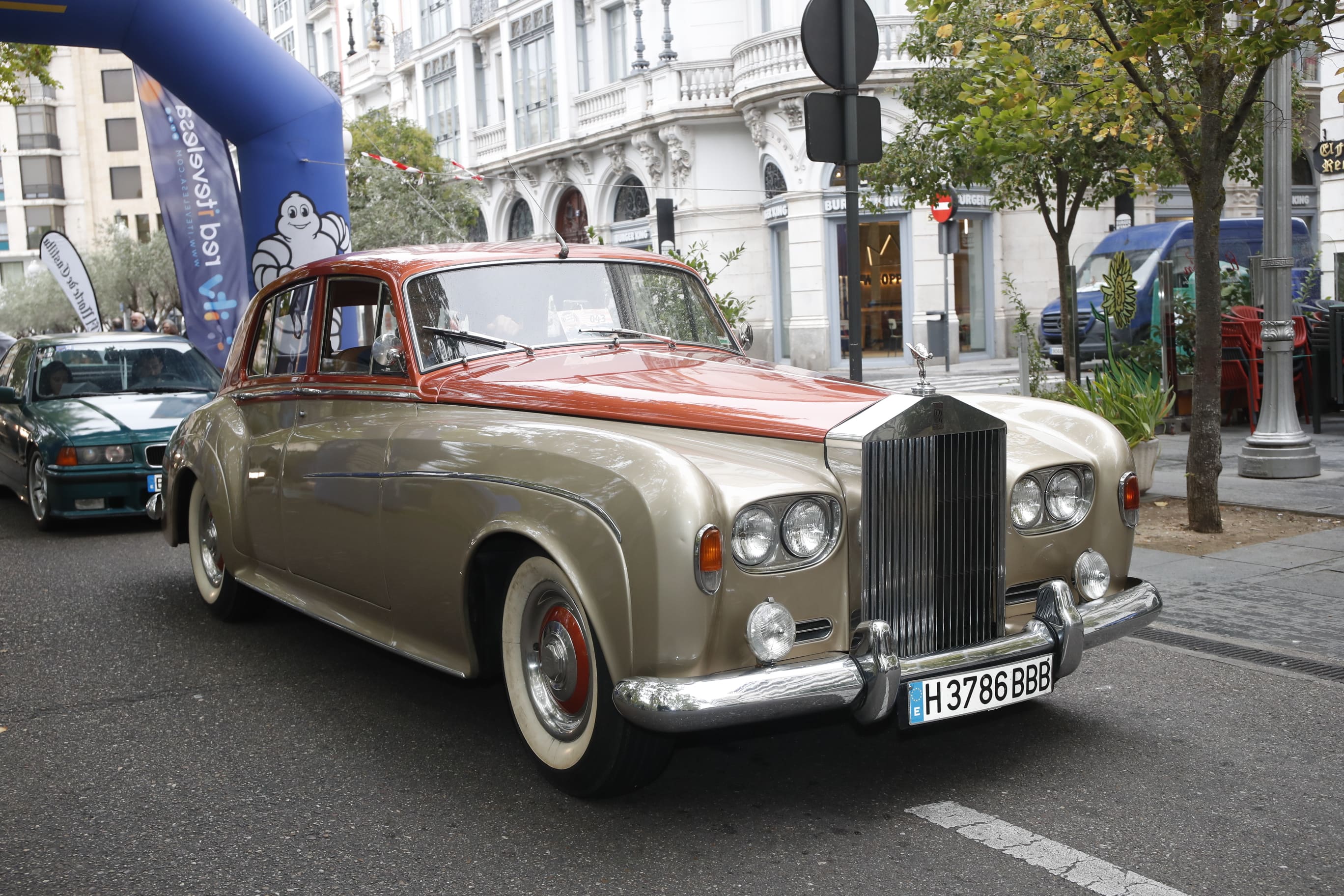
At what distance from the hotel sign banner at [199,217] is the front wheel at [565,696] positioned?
33.8ft

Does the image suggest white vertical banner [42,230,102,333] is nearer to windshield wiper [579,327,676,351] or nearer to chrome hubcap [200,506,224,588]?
chrome hubcap [200,506,224,588]

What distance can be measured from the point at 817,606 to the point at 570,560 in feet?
2.38

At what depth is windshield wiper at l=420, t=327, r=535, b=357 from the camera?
4.82 m

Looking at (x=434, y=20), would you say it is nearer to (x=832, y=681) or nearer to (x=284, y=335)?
(x=284, y=335)

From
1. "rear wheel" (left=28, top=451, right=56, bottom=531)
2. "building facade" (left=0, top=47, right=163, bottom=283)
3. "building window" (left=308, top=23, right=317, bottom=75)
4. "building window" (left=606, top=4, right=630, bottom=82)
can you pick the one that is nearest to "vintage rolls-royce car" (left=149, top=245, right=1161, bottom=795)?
"rear wheel" (left=28, top=451, right=56, bottom=531)

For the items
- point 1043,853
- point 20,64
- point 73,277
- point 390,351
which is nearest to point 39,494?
point 390,351

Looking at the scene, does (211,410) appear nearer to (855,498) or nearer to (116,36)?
(855,498)

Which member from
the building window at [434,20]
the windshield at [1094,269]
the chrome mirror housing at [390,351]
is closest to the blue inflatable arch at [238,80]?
the chrome mirror housing at [390,351]

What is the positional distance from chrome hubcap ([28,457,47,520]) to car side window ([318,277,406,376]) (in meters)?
5.09

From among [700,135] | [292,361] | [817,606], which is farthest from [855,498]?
[700,135]

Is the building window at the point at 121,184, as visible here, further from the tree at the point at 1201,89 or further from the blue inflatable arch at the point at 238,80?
the tree at the point at 1201,89

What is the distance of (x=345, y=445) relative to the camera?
16.3 ft

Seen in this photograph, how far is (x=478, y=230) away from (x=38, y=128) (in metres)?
47.9

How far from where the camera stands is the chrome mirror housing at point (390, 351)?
4.81 meters
